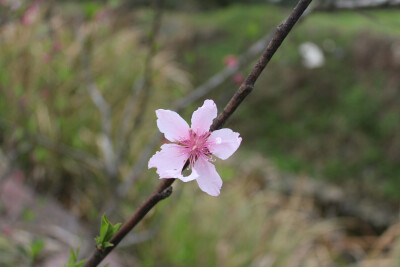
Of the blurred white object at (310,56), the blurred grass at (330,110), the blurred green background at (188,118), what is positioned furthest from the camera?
the blurred white object at (310,56)

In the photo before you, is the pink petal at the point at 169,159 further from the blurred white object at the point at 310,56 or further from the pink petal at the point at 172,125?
the blurred white object at the point at 310,56

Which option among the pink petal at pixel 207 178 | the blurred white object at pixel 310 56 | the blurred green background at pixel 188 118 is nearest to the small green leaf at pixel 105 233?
the pink petal at pixel 207 178

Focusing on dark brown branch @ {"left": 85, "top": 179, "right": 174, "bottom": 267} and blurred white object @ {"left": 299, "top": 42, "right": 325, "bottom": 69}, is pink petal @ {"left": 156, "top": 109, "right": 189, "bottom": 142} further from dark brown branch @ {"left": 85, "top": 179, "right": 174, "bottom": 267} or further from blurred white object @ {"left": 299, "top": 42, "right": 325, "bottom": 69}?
blurred white object @ {"left": 299, "top": 42, "right": 325, "bottom": 69}

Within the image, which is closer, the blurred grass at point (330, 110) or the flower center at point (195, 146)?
the flower center at point (195, 146)

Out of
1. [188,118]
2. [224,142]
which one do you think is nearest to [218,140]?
[224,142]

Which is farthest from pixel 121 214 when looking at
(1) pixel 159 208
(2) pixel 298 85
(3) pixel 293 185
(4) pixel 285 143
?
(2) pixel 298 85

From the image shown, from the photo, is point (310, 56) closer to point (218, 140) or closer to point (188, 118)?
point (188, 118)

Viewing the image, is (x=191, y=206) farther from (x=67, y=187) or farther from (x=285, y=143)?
(x=285, y=143)

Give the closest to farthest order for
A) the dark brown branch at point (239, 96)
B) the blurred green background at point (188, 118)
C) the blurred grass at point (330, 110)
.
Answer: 1. the dark brown branch at point (239, 96)
2. the blurred green background at point (188, 118)
3. the blurred grass at point (330, 110)
